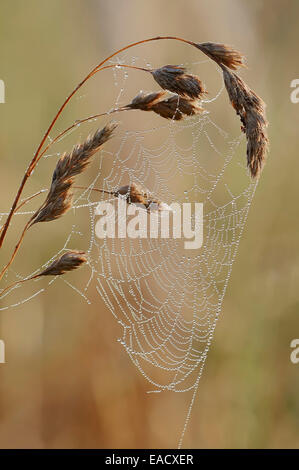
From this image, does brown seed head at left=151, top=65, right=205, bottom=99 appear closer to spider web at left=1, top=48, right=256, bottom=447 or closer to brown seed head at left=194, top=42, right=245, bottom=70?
brown seed head at left=194, top=42, right=245, bottom=70

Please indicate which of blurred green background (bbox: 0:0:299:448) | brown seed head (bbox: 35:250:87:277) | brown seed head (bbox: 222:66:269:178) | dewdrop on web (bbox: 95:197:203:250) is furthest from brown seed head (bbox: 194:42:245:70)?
blurred green background (bbox: 0:0:299:448)

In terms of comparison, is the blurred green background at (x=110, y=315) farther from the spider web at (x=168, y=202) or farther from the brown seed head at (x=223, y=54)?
the brown seed head at (x=223, y=54)

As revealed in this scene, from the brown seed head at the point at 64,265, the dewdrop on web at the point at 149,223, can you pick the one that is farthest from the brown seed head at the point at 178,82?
the dewdrop on web at the point at 149,223

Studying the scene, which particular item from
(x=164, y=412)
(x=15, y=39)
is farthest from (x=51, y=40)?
(x=164, y=412)

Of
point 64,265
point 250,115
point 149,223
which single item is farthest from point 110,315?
point 250,115

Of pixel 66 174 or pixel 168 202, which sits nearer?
pixel 66 174

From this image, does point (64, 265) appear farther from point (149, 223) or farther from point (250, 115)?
point (149, 223)
